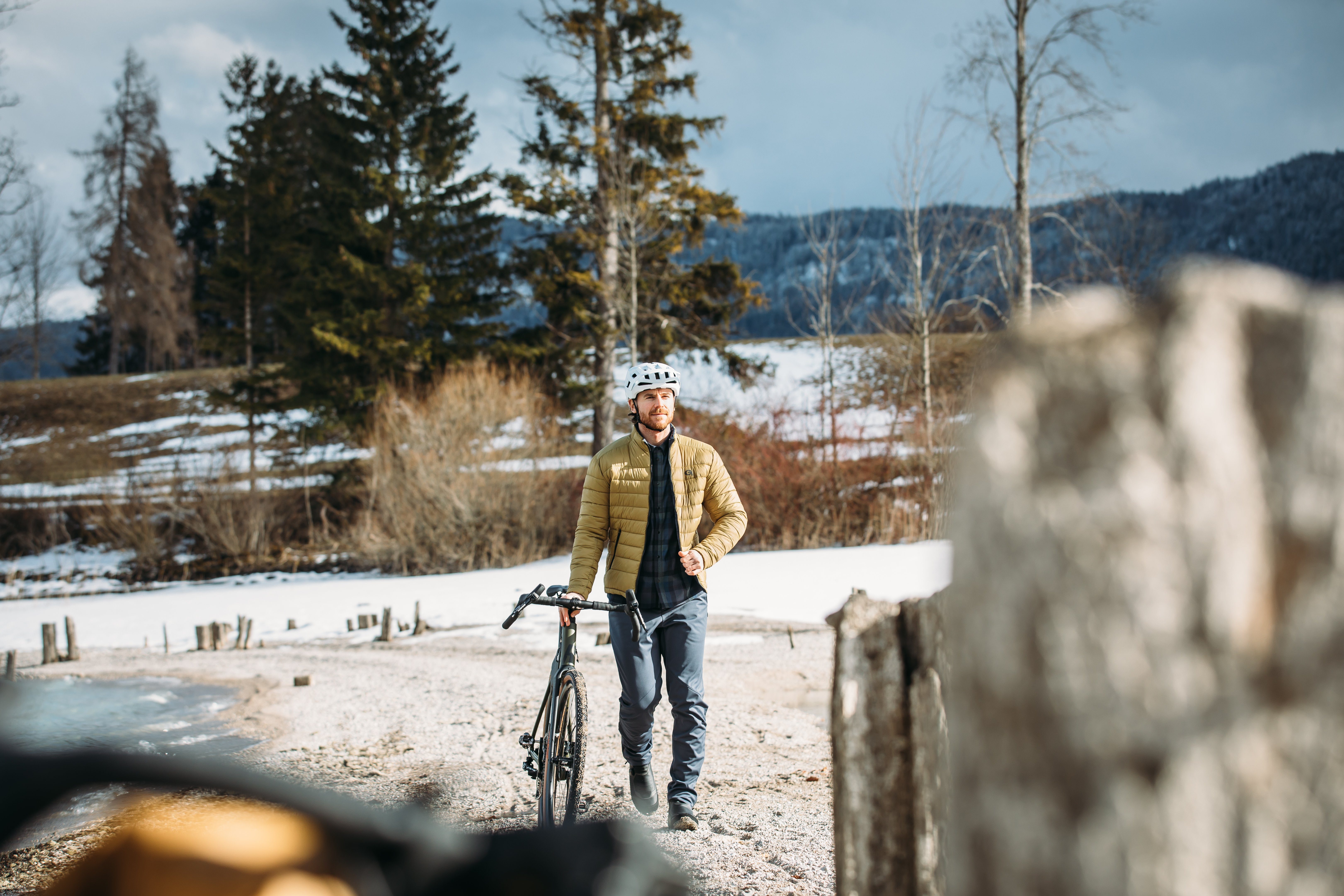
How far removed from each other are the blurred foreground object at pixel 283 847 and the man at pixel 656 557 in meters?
3.72

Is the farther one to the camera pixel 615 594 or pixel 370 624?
pixel 370 624

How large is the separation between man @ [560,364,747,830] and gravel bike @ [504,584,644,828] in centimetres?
34

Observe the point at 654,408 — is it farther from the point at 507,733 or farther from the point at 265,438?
the point at 265,438

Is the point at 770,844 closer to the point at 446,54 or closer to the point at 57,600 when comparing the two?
the point at 57,600

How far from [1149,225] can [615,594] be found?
3856 cm

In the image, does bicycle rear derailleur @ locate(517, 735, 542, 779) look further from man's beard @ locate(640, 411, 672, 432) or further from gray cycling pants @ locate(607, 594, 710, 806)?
man's beard @ locate(640, 411, 672, 432)

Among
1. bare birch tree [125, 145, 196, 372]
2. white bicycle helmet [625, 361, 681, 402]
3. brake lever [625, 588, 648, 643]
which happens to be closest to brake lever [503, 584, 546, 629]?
brake lever [625, 588, 648, 643]

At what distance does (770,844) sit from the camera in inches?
169

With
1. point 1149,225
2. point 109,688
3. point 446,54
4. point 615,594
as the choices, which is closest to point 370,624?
point 109,688

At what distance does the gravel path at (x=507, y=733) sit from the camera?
4078mm

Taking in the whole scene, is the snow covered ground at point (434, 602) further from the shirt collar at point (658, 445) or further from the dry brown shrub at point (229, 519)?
the shirt collar at point (658, 445)

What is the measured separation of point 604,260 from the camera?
76.6 feet

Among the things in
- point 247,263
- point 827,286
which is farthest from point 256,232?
point 827,286

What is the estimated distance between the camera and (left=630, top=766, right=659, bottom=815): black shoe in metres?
4.64
